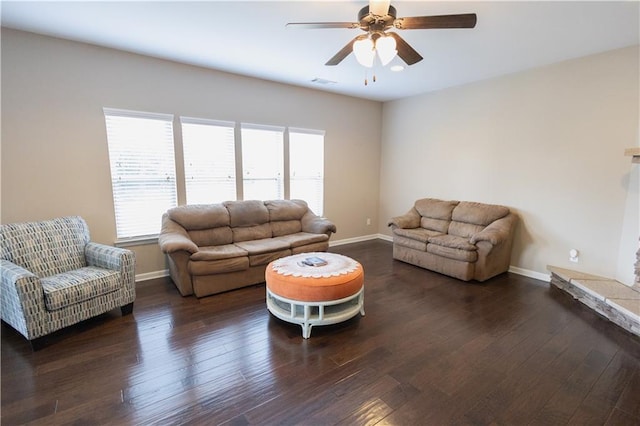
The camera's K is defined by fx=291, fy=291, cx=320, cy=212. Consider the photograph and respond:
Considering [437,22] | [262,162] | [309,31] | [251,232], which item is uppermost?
[309,31]

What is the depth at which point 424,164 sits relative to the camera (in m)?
5.40

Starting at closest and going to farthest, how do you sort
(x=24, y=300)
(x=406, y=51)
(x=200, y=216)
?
(x=24, y=300), (x=406, y=51), (x=200, y=216)

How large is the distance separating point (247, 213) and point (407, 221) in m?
2.61

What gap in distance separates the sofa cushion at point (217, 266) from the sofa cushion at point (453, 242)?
8.70 ft

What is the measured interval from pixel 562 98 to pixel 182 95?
4.93 meters

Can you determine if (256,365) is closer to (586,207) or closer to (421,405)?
→ (421,405)

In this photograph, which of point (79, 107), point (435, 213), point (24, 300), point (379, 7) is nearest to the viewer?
point (379, 7)

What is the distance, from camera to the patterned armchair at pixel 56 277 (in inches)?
90.0

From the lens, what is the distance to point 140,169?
3725 millimetres

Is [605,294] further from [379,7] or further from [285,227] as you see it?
[285,227]

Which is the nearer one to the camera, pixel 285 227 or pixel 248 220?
pixel 248 220

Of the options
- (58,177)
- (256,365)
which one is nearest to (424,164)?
(256,365)

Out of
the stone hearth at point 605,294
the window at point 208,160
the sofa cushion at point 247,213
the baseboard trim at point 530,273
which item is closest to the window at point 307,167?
the sofa cushion at point 247,213

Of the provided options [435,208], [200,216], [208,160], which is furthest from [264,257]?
[435,208]
